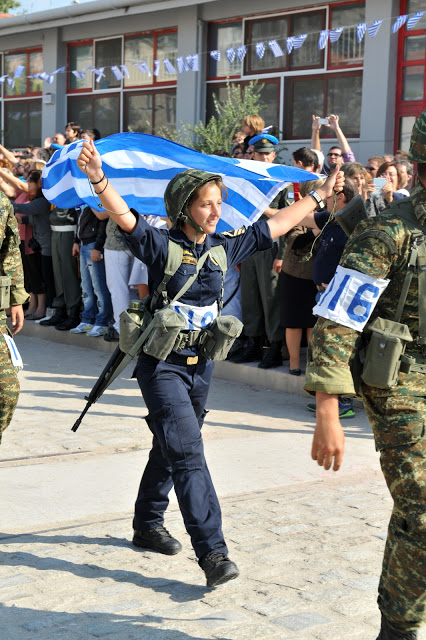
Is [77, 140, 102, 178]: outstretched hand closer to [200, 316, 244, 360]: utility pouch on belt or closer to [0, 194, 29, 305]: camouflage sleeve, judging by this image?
[200, 316, 244, 360]: utility pouch on belt

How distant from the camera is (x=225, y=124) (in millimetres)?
16391

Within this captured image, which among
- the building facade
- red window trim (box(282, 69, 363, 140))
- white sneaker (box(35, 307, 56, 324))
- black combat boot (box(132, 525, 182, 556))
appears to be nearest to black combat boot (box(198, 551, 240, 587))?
black combat boot (box(132, 525, 182, 556))

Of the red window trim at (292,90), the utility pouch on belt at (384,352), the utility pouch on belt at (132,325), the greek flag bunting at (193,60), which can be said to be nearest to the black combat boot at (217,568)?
the utility pouch on belt at (132,325)

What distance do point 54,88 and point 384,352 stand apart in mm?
21005

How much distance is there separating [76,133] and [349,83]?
4.77 metres

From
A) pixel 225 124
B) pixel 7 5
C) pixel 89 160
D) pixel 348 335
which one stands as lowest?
pixel 348 335

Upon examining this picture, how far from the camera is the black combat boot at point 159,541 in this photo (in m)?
5.05

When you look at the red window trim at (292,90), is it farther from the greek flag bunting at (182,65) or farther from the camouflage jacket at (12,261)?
the camouflage jacket at (12,261)

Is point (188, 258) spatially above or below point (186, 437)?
above

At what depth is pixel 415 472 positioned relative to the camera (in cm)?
338

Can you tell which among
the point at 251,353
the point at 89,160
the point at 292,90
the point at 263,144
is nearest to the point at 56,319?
the point at 251,353

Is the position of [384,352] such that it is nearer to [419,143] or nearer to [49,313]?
[419,143]

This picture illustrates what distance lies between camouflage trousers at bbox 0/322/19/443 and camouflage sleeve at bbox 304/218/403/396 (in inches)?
87.6

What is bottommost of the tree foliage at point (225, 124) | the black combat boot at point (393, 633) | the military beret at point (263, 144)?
the black combat boot at point (393, 633)
